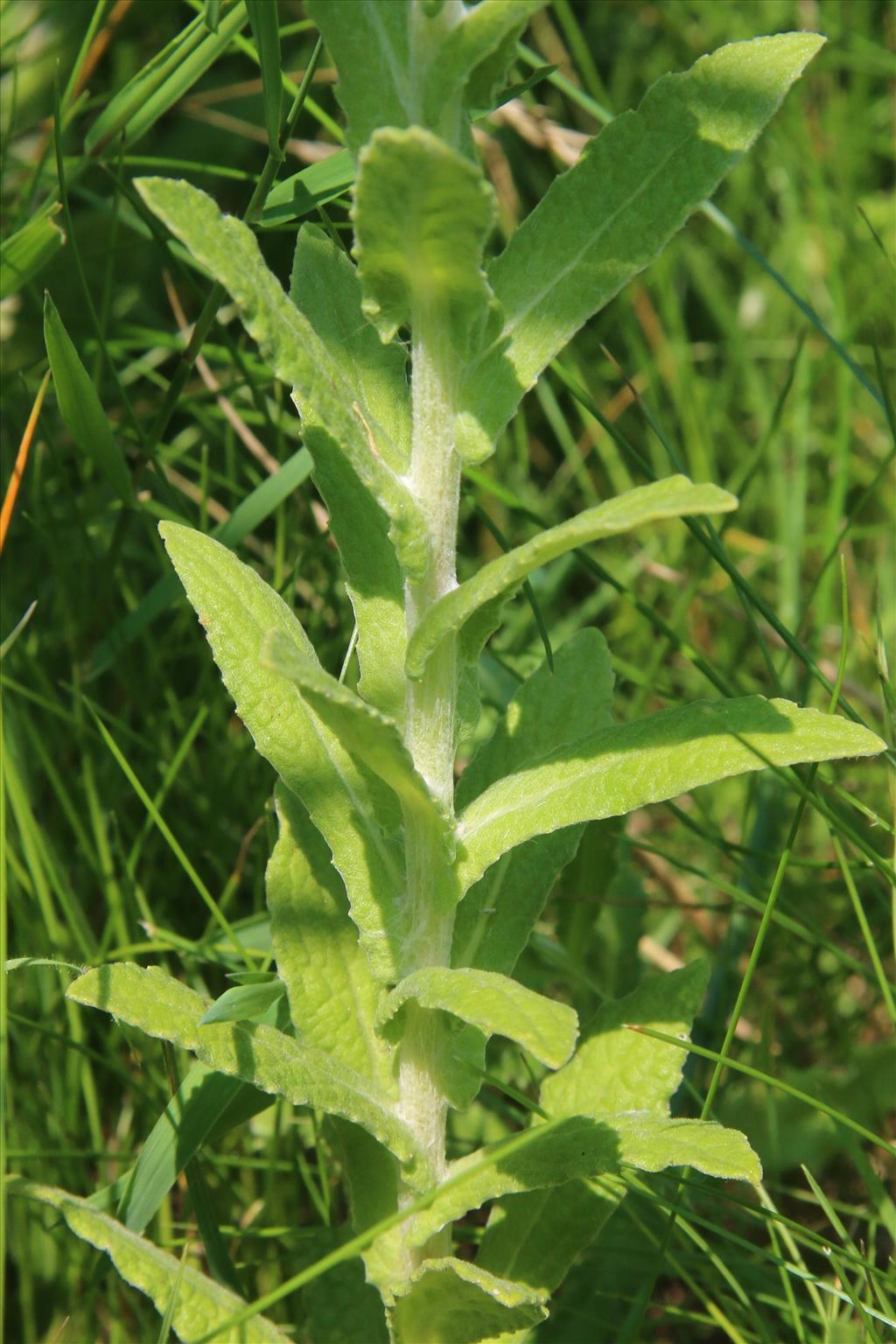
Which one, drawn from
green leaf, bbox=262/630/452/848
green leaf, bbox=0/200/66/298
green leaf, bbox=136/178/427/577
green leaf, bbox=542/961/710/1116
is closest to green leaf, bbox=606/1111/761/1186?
green leaf, bbox=542/961/710/1116

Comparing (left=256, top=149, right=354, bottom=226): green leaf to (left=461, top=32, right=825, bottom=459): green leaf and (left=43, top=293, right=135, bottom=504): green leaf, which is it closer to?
(left=43, top=293, right=135, bottom=504): green leaf

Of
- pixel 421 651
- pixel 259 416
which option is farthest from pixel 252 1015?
pixel 259 416

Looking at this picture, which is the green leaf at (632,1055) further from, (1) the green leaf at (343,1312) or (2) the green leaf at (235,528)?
(2) the green leaf at (235,528)

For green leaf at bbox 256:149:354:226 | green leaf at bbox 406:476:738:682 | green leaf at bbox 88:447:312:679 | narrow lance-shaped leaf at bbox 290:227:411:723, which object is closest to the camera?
green leaf at bbox 406:476:738:682

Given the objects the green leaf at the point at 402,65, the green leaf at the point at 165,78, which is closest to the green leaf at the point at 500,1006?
the green leaf at the point at 402,65

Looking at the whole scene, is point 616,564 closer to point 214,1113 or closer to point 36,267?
point 36,267

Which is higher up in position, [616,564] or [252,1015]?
[252,1015]

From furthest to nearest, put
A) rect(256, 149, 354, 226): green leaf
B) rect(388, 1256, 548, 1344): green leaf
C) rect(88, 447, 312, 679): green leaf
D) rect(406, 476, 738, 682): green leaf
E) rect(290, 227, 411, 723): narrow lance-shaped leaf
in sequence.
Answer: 1. rect(88, 447, 312, 679): green leaf
2. rect(256, 149, 354, 226): green leaf
3. rect(290, 227, 411, 723): narrow lance-shaped leaf
4. rect(388, 1256, 548, 1344): green leaf
5. rect(406, 476, 738, 682): green leaf
